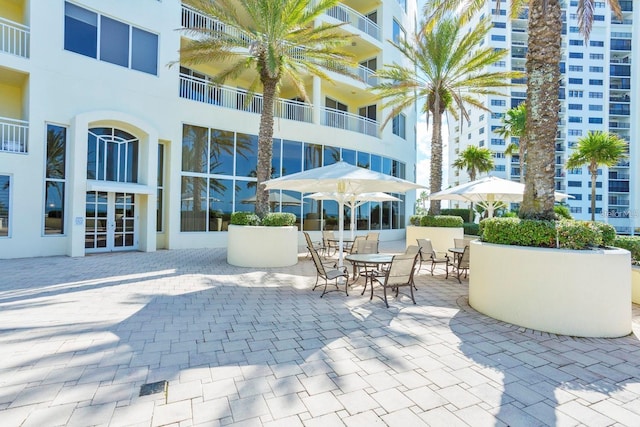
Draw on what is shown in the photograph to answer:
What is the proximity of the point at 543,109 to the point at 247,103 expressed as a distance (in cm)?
1116

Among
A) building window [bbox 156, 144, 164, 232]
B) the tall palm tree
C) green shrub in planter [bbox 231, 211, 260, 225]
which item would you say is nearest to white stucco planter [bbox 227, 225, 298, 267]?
green shrub in planter [bbox 231, 211, 260, 225]

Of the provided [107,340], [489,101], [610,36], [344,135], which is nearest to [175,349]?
[107,340]

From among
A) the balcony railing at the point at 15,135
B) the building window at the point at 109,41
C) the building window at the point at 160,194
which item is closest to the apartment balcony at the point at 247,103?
the building window at the point at 109,41

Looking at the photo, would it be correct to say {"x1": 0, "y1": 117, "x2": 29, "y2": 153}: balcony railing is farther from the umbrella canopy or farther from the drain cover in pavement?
the drain cover in pavement

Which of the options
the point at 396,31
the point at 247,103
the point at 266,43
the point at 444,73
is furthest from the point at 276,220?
the point at 396,31

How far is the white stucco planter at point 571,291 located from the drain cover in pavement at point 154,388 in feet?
15.4

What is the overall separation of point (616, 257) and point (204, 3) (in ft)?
41.0

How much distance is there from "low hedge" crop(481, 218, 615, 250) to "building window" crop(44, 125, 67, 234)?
41.9ft

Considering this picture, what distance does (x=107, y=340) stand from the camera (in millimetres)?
4191

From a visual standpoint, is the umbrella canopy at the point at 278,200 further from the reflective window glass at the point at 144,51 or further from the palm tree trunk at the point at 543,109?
the palm tree trunk at the point at 543,109

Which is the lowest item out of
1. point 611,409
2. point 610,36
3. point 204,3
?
point 611,409

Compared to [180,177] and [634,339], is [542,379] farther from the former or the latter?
[180,177]

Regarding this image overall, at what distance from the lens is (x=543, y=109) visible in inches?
219

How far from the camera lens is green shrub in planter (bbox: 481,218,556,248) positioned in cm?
497
